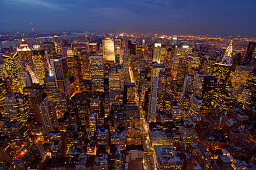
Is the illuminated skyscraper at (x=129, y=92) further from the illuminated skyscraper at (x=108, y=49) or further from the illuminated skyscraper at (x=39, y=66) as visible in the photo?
the illuminated skyscraper at (x=108, y=49)

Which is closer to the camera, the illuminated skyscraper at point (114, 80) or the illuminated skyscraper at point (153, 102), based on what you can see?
the illuminated skyscraper at point (153, 102)

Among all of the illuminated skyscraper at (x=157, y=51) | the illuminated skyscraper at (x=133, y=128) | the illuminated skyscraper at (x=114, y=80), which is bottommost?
the illuminated skyscraper at (x=133, y=128)

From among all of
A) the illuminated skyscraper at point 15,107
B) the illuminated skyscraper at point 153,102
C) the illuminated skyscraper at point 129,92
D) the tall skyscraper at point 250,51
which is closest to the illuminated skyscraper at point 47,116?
the illuminated skyscraper at point 15,107

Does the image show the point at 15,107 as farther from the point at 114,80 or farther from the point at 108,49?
the point at 108,49

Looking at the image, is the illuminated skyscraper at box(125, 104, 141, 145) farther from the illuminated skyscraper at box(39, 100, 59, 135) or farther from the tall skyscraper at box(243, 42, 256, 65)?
the tall skyscraper at box(243, 42, 256, 65)

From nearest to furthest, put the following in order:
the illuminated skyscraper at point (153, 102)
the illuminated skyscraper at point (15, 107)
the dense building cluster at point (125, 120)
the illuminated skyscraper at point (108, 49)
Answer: the dense building cluster at point (125, 120)
the illuminated skyscraper at point (15, 107)
the illuminated skyscraper at point (153, 102)
the illuminated skyscraper at point (108, 49)

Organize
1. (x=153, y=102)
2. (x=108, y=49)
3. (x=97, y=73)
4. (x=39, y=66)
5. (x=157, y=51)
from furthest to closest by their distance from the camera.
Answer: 1. (x=108, y=49)
2. (x=157, y=51)
3. (x=39, y=66)
4. (x=97, y=73)
5. (x=153, y=102)

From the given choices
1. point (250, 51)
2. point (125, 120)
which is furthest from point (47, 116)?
point (250, 51)
